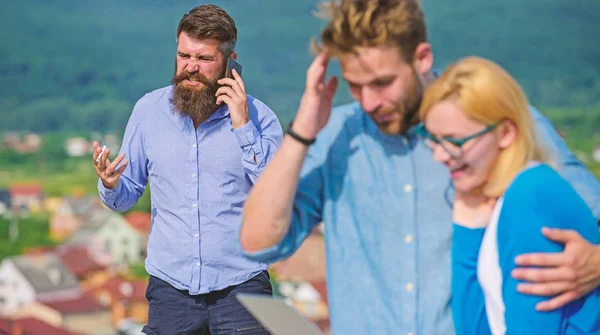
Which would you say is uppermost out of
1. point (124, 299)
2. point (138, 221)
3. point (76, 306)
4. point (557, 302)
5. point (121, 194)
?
point (557, 302)

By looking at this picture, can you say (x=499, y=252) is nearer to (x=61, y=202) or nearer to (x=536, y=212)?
(x=536, y=212)

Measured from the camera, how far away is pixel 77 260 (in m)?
46.5

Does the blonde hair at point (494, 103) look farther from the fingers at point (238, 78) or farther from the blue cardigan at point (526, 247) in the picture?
the fingers at point (238, 78)

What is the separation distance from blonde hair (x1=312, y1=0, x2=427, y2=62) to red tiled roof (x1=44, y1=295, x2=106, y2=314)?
127ft

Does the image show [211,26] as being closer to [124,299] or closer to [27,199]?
[124,299]

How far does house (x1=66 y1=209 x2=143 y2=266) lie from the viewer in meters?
49.5

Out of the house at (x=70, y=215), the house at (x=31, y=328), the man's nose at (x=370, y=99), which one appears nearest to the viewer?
the man's nose at (x=370, y=99)

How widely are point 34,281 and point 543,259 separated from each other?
147 feet

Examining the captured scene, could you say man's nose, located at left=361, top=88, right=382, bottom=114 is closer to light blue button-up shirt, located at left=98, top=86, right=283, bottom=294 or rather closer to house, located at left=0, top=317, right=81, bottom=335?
light blue button-up shirt, located at left=98, top=86, right=283, bottom=294

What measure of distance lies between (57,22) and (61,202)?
24.6 metres

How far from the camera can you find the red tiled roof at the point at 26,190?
58.4 meters

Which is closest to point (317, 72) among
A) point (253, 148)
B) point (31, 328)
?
point (253, 148)

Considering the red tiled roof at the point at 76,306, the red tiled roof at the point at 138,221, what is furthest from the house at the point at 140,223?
the red tiled roof at the point at 76,306

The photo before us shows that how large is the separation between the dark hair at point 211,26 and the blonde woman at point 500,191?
1.38 m
